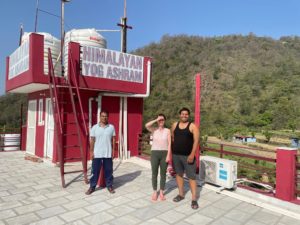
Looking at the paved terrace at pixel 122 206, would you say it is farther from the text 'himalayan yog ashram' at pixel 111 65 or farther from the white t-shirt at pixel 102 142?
the text 'himalayan yog ashram' at pixel 111 65

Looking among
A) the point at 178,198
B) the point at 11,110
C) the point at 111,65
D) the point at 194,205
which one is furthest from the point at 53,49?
the point at 11,110

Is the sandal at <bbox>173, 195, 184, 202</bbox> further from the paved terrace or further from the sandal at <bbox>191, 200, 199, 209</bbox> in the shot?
the sandal at <bbox>191, 200, 199, 209</bbox>

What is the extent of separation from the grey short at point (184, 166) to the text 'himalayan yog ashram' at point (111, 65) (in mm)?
4274

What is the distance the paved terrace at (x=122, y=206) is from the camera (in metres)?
3.98

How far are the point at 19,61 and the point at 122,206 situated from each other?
5974 mm

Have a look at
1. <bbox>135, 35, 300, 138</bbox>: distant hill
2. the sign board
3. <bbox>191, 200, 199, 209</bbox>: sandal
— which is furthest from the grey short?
<bbox>135, 35, 300, 138</bbox>: distant hill

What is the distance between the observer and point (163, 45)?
70.9m

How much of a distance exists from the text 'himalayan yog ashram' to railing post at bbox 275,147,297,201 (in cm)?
535

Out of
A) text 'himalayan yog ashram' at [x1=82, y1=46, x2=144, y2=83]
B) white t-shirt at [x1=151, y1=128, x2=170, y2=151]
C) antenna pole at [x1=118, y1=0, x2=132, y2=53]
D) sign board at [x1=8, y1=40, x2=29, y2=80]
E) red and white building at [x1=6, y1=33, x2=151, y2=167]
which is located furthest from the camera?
antenna pole at [x1=118, y1=0, x2=132, y2=53]

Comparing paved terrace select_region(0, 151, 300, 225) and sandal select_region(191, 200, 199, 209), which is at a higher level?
sandal select_region(191, 200, 199, 209)

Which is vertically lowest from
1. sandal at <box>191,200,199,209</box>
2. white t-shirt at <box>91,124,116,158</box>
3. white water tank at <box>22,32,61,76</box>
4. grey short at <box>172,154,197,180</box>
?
sandal at <box>191,200,199,209</box>

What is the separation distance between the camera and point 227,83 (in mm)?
58562

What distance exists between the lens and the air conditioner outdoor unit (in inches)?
211

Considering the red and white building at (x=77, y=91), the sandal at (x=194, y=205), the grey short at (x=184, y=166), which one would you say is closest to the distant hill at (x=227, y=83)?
the red and white building at (x=77, y=91)
